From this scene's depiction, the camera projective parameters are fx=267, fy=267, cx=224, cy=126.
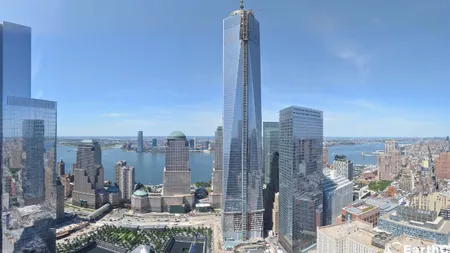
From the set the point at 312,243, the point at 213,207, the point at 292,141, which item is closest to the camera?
the point at 292,141

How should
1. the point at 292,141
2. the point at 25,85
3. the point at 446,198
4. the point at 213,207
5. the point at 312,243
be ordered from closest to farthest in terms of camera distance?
the point at 25,85, the point at 292,141, the point at 312,243, the point at 446,198, the point at 213,207

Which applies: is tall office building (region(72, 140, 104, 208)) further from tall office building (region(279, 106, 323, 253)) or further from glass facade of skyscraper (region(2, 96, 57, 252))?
tall office building (region(279, 106, 323, 253))

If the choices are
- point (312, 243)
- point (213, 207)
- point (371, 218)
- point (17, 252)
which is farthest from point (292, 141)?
point (17, 252)

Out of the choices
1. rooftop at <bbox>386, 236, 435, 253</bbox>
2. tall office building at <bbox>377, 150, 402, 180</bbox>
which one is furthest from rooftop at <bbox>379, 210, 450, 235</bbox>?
tall office building at <bbox>377, 150, 402, 180</bbox>

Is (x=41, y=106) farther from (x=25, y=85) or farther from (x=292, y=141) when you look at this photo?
(x=292, y=141)

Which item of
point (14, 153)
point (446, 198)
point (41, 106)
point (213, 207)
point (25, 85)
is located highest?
point (25, 85)

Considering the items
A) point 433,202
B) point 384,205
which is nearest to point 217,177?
point 384,205

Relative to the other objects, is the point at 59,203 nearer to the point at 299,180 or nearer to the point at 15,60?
the point at 15,60
